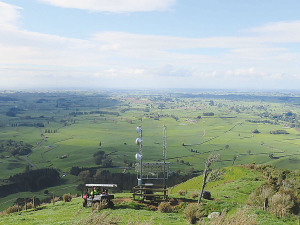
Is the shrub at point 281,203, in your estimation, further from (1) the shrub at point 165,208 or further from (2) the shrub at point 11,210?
(2) the shrub at point 11,210

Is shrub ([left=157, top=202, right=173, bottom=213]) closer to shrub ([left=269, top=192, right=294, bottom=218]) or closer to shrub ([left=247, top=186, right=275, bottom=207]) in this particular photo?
shrub ([left=269, top=192, right=294, bottom=218])

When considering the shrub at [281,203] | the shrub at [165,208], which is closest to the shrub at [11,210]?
the shrub at [165,208]

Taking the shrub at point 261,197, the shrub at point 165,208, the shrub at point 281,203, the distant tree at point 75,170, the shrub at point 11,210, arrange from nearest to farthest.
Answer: the shrub at point 165,208, the shrub at point 281,203, the shrub at point 11,210, the shrub at point 261,197, the distant tree at point 75,170

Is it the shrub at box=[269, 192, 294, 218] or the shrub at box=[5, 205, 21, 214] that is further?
the shrub at box=[5, 205, 21, 214]

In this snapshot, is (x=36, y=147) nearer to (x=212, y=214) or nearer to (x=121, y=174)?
(x=121, y=174)

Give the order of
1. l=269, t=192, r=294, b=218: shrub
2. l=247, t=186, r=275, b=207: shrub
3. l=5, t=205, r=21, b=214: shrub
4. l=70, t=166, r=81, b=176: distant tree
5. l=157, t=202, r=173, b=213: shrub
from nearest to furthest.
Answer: l=157, t=202, r=173, b=213: shrub
l=269, t=192, r=294, b=218: shrub
l=5, t=205, r=21, b=214: shrub
l=247, t=186, r=275, b=207: shrub
l=70, t=166, r=81, b=176: distant tree

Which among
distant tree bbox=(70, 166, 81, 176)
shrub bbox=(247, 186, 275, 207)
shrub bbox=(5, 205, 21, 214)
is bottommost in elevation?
distant tree bbox=(70, 166, 81, 176)

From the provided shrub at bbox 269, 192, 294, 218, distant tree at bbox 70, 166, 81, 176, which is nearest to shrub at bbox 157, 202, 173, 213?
shrub at bbox 269, 192, 294, 218

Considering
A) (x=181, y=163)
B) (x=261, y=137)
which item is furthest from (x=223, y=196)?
(x=261, y=137)

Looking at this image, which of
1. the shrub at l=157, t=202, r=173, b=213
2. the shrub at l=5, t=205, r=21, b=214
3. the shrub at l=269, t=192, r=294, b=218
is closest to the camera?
the shrub at l=157, t=202, r=173, b=213

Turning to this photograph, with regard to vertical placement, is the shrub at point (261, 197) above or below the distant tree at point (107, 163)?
above

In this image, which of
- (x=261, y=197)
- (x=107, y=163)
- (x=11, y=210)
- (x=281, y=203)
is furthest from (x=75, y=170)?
(x=281, y=203)

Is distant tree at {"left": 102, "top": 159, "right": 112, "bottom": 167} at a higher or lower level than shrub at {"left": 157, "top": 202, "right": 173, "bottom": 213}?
lower

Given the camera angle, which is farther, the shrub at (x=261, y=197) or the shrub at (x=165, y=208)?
the shrub at (x=261, y=197)
